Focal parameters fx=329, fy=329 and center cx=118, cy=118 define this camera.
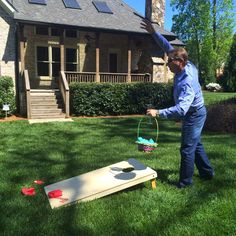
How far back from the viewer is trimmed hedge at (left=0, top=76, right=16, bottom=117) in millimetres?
14795

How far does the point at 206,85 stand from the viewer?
3356cm

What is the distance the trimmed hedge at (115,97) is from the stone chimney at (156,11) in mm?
5742

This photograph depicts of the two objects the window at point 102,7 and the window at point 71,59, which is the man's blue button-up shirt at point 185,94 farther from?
the window at point 102,7

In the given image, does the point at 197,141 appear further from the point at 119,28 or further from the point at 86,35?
the point at 86,35

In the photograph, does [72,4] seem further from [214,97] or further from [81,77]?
[214,97]

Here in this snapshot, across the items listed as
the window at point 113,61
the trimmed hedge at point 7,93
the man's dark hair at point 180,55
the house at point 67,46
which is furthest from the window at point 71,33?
the man's dark hair at point 180,55

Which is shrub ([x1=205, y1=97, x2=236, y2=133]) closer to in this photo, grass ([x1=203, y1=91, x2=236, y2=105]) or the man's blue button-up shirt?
grass ([x1=203, y1=91, x2=236, y2=105])

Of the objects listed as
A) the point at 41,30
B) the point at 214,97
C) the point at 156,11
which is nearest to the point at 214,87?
the point at 214,97

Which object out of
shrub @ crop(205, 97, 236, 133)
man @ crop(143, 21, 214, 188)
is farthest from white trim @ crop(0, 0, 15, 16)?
man @ crop(143, 21, 214, 188)

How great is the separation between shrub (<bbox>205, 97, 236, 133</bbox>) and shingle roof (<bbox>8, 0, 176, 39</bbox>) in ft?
26.0

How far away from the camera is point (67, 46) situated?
19516 mm

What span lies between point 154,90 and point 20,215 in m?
13.5

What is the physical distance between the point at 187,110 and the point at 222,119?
698 cm

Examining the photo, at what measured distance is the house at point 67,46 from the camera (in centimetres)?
1595
